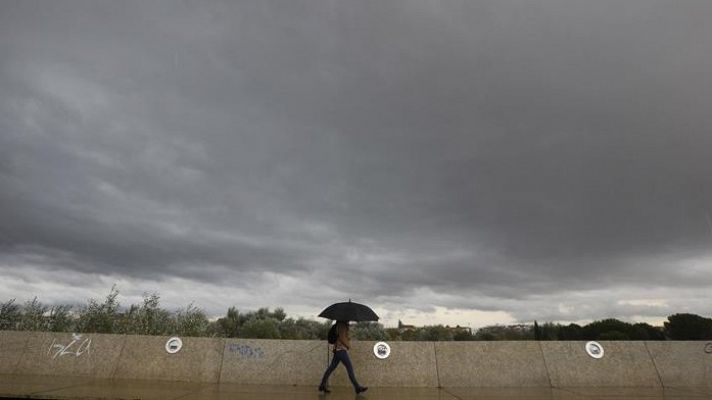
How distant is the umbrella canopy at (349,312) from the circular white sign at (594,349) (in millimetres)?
5478

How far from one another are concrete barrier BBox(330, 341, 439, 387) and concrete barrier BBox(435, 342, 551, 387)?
1.02ft

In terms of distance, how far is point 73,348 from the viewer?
10.1 m

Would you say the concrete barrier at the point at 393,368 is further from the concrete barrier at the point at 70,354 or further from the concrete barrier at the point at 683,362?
the concrete barrier at the point at 683,362

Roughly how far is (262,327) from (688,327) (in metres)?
18.3

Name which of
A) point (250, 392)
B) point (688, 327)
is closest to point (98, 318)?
point (250, 392)

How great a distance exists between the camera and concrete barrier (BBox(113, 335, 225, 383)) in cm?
975

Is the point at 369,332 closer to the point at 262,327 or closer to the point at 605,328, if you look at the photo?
the point at 262,327

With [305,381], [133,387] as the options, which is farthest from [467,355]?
[133,387]

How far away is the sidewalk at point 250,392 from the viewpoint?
732cm

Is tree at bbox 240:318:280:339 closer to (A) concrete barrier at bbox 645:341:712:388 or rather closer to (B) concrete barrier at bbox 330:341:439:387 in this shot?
(B) concrete barrier at bbox 330:341:439:387

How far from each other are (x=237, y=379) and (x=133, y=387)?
2.25 metres

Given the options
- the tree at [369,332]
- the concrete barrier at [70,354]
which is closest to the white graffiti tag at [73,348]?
the concrete barrier at [70,354]

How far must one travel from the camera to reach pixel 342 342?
877 cm

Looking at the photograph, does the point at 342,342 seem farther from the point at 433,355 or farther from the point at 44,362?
the point at 44,362
